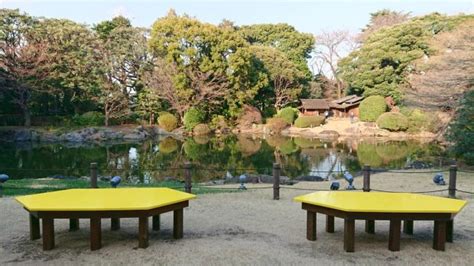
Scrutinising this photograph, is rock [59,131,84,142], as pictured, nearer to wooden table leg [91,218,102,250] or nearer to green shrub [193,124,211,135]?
green shrub [193,124,211,135]

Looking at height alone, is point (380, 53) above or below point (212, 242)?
above

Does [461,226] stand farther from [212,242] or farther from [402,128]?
[402,128]

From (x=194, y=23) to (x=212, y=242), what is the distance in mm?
26985

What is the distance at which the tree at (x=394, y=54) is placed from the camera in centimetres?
3016

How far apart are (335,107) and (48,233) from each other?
34.1 metres

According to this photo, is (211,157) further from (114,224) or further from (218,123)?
(114,224)

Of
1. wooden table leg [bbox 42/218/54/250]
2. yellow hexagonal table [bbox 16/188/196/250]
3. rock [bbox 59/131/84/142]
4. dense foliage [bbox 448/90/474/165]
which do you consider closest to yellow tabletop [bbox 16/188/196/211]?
yellow hexagonal table [bbox 16/188/196/250]

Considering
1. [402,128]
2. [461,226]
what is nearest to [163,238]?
[461,226]

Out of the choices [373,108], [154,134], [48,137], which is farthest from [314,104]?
[48,137]

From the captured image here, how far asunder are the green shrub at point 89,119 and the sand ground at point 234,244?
21.8 meters

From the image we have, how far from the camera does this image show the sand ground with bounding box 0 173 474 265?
4.39 metres

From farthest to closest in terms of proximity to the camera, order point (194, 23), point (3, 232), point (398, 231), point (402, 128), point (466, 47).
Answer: point (194, 23), point (402, 128), point (466, 47), point (3, 232), point (398, 231)

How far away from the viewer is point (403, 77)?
3139cm

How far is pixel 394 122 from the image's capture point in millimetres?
27609
